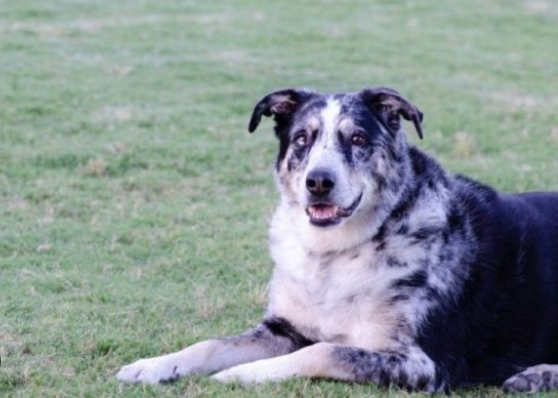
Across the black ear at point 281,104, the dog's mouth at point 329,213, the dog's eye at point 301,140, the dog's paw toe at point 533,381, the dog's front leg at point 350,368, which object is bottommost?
the dog's paw toe at point 533,381

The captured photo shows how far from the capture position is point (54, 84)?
54.0 ft

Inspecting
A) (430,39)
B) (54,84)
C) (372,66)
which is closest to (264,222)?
(54,84)

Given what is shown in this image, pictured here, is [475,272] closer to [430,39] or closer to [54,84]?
[54,84]

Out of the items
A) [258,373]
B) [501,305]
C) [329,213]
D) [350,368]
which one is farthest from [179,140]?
[350,368]

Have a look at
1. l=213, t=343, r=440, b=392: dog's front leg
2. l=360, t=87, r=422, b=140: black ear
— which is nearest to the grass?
l=213, t=343, r=440, b=392: dog's front leg

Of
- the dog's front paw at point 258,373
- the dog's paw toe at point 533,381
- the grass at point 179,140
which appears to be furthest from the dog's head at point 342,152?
the dog's paw toe at point 533,381

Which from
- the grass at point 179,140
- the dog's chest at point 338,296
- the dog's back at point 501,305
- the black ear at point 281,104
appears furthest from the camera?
the grass at point 179,140

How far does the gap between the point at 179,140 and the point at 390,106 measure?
273 inches

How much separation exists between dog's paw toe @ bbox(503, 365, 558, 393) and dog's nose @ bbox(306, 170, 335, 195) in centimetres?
153

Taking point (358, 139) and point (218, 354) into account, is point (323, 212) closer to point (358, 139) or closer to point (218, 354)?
point (358, 139)

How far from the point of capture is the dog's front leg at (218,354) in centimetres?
673

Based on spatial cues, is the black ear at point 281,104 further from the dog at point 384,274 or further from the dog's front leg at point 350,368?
the dog's front leg at point 350,368

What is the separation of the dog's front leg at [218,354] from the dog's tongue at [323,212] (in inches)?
28.3

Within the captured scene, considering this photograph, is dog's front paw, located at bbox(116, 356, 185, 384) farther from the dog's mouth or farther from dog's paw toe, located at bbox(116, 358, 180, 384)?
the dog's mouth
